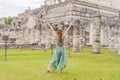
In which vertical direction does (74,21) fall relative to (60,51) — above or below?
above

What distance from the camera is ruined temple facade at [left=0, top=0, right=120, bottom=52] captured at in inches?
1268

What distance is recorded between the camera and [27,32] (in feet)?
146

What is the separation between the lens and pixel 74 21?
3092 centimetres

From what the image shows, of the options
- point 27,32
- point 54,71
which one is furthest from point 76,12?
point 54,71

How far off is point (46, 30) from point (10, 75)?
84.4ft

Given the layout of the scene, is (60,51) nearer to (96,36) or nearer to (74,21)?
(96,36)

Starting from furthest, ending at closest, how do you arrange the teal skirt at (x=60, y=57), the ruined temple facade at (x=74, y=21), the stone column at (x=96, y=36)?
the ruined temple facade at (x=74, y=21) < the stone column at (x=96, y=36) < the teal skirt at (x=60, y=57)

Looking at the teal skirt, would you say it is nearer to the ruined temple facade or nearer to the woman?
the woman

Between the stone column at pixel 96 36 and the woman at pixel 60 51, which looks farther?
the stone column at pixel 96 36

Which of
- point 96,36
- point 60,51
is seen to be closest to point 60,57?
point 60,51

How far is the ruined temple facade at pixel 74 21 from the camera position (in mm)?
32219

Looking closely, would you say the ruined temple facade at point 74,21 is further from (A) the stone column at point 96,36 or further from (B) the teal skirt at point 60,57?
(B) the teal skirt at point 60,57

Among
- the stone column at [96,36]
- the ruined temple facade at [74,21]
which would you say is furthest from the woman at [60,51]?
the ruined temple facade at [74,21]

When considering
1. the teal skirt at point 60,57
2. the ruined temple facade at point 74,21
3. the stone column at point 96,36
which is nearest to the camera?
the teal skirt at point 60,57
